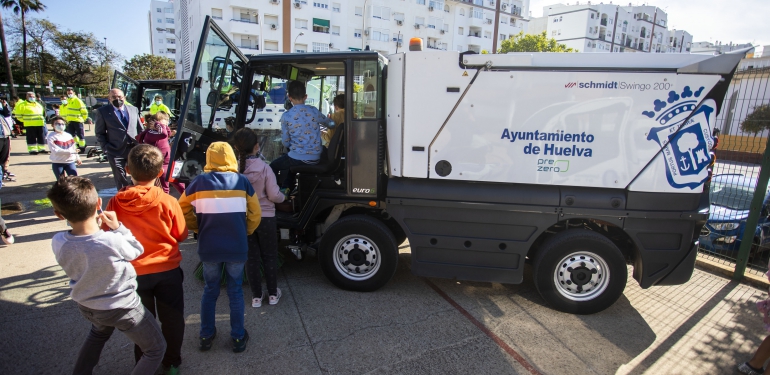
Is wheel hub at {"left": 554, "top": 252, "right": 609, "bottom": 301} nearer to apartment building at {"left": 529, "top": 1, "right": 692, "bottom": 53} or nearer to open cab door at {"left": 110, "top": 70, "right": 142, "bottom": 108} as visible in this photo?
open cab door at {"left": 110, "top": 70, "right": 142, "bottom": 108}

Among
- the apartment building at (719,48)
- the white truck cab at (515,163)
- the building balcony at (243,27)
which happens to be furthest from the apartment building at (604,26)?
the white truck cab at (515,163)

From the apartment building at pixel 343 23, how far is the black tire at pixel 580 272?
3297 centimetres

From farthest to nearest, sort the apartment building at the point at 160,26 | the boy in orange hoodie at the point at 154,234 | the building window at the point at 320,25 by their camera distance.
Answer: the apartment building at the point at 160,26 → the building window at the point at 320,25 → the boy in orange hoodie at the point at 154,234

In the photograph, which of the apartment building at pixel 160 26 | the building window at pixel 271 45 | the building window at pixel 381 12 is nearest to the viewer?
the building window at pixel 271 45

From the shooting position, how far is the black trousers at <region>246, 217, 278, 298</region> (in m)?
3.56

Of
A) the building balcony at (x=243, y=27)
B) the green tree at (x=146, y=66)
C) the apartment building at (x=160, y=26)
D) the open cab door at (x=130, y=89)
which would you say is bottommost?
the open cab door at (x=130, y=89)

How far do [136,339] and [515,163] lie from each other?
3121 mm

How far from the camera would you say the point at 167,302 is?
8.63ft

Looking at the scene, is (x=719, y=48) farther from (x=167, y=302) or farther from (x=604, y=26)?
(x=167, y=302)

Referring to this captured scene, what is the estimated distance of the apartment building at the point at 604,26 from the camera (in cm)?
7850

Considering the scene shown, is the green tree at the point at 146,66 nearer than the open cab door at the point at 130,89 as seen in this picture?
No

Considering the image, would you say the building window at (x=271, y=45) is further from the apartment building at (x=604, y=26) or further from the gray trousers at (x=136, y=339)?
the apartment building at (x=604, y=26)

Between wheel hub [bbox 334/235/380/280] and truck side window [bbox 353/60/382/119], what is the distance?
3.99 feet

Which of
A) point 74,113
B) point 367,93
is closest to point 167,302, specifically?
point 367,93
